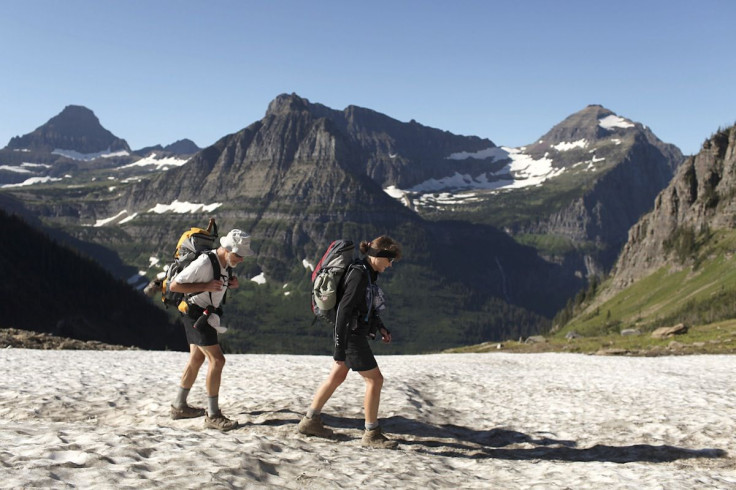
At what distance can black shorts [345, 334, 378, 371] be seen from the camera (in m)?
12.5

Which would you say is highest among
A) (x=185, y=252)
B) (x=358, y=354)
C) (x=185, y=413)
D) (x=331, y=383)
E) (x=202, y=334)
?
(x=185, y=252)

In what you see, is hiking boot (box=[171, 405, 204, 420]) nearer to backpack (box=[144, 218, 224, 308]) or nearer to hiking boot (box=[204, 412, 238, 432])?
hiking boot (box=[204, 412, 238, 432])

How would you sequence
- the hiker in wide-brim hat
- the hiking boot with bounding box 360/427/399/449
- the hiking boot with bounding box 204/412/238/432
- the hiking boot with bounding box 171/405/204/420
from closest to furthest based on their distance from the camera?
the hiker in wide-brim hat < the hiking boot with bounding box 360/427/399/449 < the hiking boot with bounding box 204/412/238/432 < the hiking boot with bounding box 171/405/204/420

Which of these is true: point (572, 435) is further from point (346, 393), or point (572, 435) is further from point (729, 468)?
point (346, 393)

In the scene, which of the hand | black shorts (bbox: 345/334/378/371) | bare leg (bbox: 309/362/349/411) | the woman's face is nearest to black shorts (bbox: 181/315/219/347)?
the hand

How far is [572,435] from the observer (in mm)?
15828

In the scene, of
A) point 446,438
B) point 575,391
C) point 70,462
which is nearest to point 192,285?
point 70,462

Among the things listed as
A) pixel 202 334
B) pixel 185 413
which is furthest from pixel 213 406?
pixel 202 334

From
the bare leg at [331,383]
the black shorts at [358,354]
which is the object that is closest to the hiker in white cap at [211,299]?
the bare leg at [331,383]

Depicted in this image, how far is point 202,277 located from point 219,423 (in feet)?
11.6

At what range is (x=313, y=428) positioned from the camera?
1300 cm

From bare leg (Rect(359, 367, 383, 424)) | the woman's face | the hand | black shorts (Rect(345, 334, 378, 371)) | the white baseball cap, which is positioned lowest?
bare leg (Rect(359, 367, 383, 424))

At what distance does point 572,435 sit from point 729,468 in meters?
3.91

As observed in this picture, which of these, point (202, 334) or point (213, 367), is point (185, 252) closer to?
point (202, 334)
